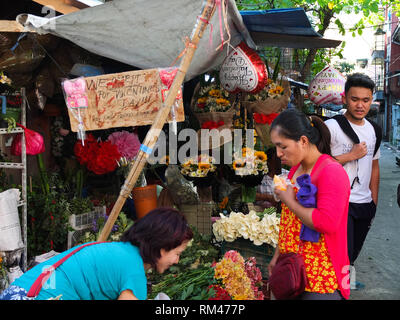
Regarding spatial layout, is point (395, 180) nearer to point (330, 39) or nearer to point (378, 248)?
point (378, 248)

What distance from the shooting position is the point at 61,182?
5.19 m

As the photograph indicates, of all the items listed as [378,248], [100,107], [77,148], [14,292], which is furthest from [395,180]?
[14,292]

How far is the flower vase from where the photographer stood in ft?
17.6

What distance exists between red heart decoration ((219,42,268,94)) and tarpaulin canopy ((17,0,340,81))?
0.38 meters

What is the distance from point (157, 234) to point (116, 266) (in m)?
0.24

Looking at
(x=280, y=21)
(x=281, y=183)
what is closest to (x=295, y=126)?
(x=281, y=183)

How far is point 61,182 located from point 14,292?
10.6 feet

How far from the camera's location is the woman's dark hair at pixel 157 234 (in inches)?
84.7

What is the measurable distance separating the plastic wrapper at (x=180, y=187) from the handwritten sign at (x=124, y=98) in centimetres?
201

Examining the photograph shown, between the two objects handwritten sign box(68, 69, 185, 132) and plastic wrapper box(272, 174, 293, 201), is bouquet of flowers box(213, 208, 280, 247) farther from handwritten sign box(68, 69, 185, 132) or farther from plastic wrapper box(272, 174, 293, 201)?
plastic wrapper box(272, 174, 293, 201)

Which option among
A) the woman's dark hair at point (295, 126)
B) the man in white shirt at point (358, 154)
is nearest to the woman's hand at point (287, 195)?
the woman's dark hair at point (295, 126)

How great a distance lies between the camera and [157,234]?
2150 mm
